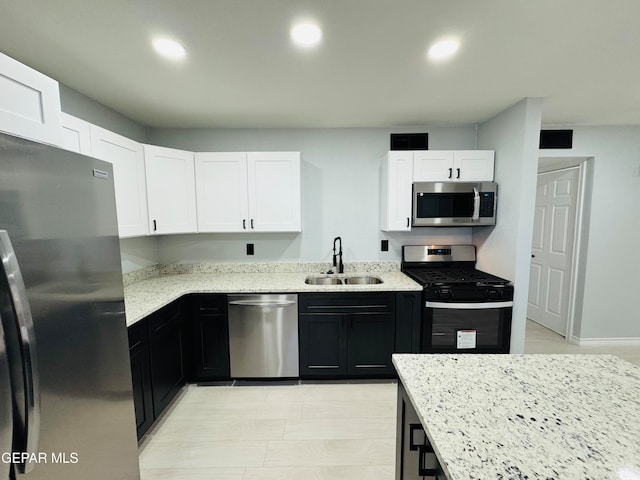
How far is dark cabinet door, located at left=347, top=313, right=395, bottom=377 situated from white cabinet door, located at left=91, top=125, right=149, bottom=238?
196cm

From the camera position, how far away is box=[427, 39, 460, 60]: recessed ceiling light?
1479mm

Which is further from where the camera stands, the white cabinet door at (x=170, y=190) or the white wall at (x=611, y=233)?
the white wall at (x=611, y=233)

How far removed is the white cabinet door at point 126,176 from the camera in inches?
72.8

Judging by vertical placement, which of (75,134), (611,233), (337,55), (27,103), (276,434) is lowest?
(276,434)

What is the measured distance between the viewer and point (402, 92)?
6.79ft

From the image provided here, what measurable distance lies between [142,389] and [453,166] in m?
3.11

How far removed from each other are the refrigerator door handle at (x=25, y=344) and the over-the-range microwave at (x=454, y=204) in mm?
2582

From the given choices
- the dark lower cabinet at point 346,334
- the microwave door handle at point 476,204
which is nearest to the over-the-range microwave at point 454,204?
the microwave door handle at point 476,204

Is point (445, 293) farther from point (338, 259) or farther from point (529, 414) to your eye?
point (529, 414)

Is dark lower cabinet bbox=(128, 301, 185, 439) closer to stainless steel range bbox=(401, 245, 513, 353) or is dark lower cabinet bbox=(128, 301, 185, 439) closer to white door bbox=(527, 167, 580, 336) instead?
stainless steel range bbox=(401, 245, 513, 353)

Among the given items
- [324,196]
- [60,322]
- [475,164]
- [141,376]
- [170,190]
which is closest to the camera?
[60,322]

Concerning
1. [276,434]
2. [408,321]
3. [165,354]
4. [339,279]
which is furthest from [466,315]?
[165,354]

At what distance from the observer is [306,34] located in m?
1.41

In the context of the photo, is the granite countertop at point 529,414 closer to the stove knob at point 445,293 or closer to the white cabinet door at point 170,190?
the stove knob at point 445,293
